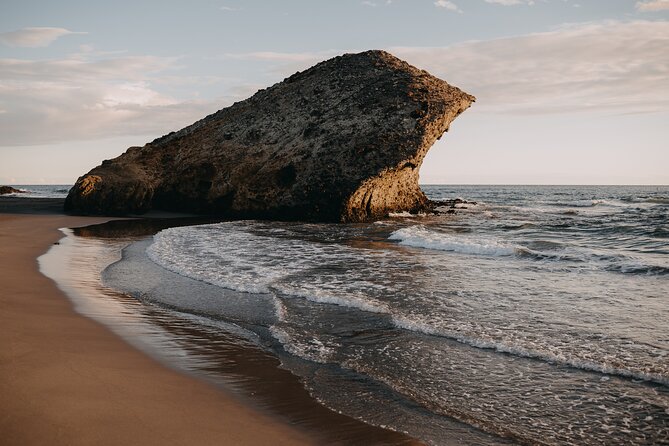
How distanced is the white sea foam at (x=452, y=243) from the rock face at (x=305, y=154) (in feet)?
20.9

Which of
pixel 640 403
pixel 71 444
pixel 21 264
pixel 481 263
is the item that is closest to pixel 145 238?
pixel 21 264

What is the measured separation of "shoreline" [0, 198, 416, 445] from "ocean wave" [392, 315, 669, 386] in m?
2.18

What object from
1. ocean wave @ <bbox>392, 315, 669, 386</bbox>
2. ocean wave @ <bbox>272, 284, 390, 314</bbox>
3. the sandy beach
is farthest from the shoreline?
ocean wave @ <bbox>272, 284, 390, 314</bbox>

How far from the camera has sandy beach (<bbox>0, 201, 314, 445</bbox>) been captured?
3.37 m

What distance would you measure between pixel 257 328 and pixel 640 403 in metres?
4.08

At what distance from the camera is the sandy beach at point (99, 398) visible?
337 centimetres

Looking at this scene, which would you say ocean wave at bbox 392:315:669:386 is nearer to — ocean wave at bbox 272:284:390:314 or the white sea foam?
ocean wave at bbox 272:284:390:314

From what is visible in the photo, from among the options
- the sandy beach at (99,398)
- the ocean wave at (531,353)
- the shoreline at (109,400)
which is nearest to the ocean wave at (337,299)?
the ocean wave at (531,353)

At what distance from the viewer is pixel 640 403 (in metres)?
4.23

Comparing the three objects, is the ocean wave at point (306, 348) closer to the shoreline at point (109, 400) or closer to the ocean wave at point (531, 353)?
the shoreline at point (109, 400)

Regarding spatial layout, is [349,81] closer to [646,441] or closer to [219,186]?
[219,186]

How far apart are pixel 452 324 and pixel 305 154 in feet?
59.7

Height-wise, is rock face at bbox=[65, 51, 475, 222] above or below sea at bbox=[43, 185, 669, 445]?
above

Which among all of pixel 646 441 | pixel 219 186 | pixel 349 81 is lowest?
pixel 646 441
